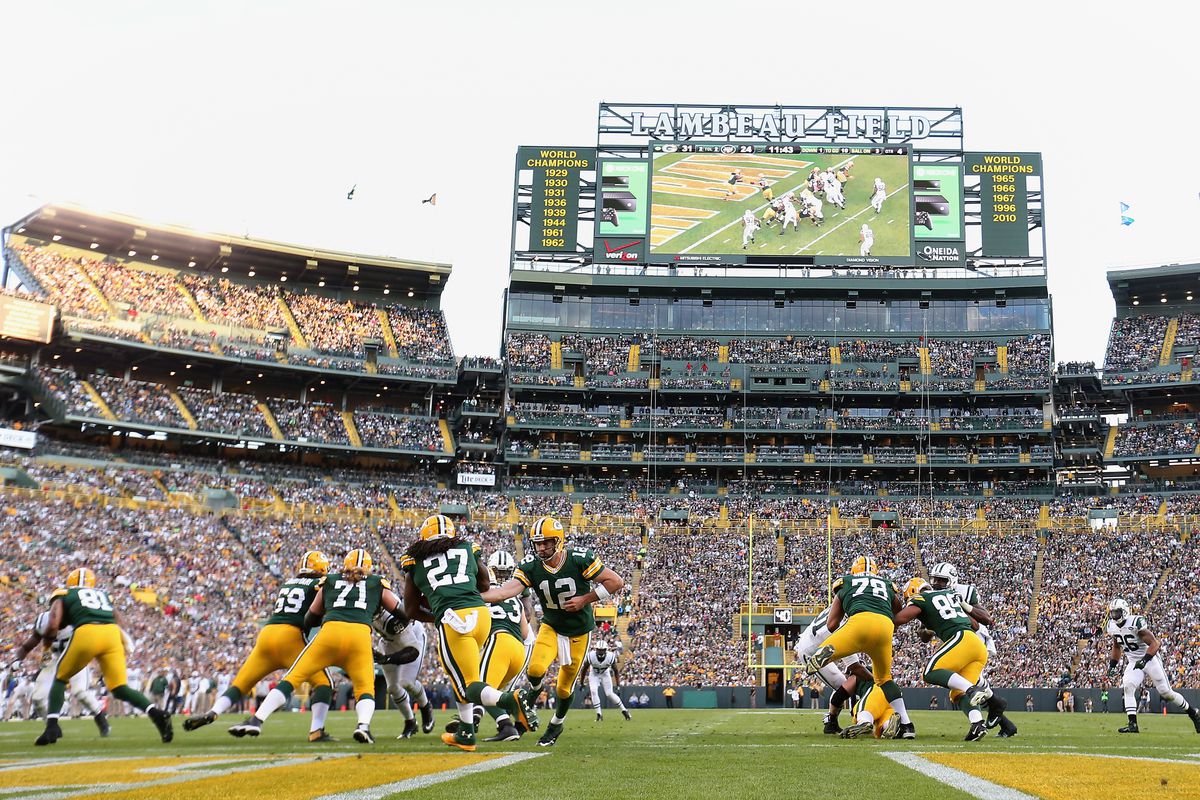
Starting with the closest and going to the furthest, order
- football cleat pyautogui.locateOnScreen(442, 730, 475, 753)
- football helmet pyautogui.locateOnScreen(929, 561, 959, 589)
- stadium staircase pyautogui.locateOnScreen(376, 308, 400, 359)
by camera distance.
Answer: football cleat pyautogui.locateOnScreen(442, 730, 475, 753) → football helmet pyautogui.locateOnScreen(929, 561, 959, 589) → stadium staircase pyautogui.locateOnScreen(376, 308, 400, 359)

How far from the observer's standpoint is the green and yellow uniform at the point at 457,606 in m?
11.4

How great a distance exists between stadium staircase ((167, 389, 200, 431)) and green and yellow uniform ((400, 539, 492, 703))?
157 ft

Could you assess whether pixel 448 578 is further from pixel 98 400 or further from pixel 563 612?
pixel 98 400

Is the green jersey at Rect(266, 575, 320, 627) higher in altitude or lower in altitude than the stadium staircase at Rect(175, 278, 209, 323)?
lower

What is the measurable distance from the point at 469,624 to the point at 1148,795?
636 centimetres

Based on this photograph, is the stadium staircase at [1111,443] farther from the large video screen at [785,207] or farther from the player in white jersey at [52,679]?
the player in white jersey at [52,679]

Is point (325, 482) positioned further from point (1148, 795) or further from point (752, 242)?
point (1148, 795)

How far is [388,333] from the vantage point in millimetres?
64875

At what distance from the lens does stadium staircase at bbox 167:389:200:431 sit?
56344 mm

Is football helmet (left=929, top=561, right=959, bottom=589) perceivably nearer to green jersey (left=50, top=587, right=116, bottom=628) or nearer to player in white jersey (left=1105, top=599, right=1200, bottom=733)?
player in white jersey (left=1105, top=599, right=1200, bottom=733)

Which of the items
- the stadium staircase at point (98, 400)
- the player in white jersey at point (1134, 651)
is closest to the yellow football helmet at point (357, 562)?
the player in white jersey at point (1134, 651)

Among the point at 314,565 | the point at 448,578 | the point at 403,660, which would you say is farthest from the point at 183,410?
the point at 448,578

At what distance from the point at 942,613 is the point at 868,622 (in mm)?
1134

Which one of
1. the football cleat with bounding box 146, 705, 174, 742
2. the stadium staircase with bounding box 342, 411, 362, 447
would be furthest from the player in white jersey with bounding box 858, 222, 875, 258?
the football cleat with bounding box 146, 705, 174, 742
